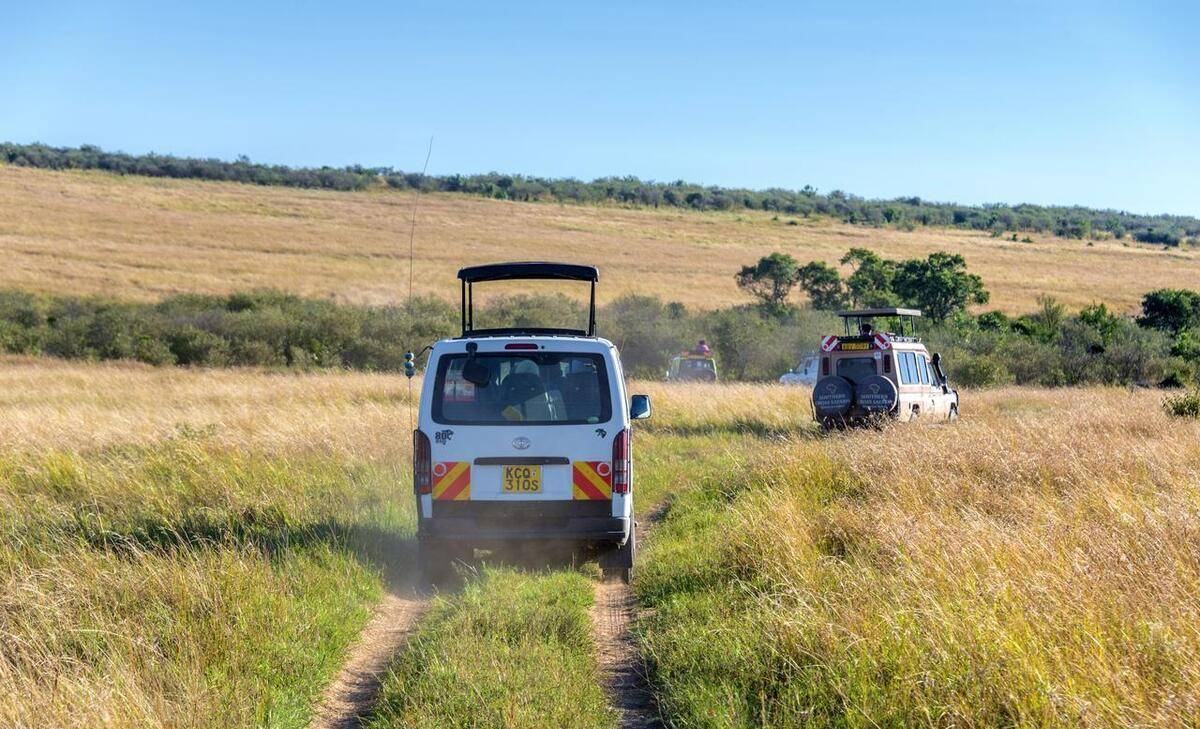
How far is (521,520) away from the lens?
331 inches

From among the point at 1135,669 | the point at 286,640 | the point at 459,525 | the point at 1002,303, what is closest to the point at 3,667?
the point at 286,640

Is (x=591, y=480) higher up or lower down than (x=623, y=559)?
higher up

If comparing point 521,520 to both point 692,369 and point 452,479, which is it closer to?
point 452,479

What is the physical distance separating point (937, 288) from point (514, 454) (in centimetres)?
4521

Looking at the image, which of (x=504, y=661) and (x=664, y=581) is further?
(x=664, y=581)

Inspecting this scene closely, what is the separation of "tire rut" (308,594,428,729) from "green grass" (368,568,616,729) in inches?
6.6

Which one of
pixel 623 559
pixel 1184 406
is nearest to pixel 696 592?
pixel 623 559

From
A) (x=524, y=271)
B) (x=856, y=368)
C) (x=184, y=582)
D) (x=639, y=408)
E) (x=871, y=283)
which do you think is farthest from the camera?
(x=871, y=283)

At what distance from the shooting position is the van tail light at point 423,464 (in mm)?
8383

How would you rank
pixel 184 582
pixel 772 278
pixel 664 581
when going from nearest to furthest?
pixel 184 582
pixel 664 581
pixel 772 278

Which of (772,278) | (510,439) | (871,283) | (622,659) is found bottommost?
(772,278)

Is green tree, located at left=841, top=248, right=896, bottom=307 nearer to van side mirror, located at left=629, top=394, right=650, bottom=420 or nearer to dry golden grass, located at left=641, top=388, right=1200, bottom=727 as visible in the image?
dry golden grass, located at left=641, top=388, right=1200, bottom=727

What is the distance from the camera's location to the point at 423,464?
841 cm

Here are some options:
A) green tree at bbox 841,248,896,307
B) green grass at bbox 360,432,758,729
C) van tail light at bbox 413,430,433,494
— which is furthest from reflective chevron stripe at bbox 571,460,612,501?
green tree at bbox 841,248,896,307
